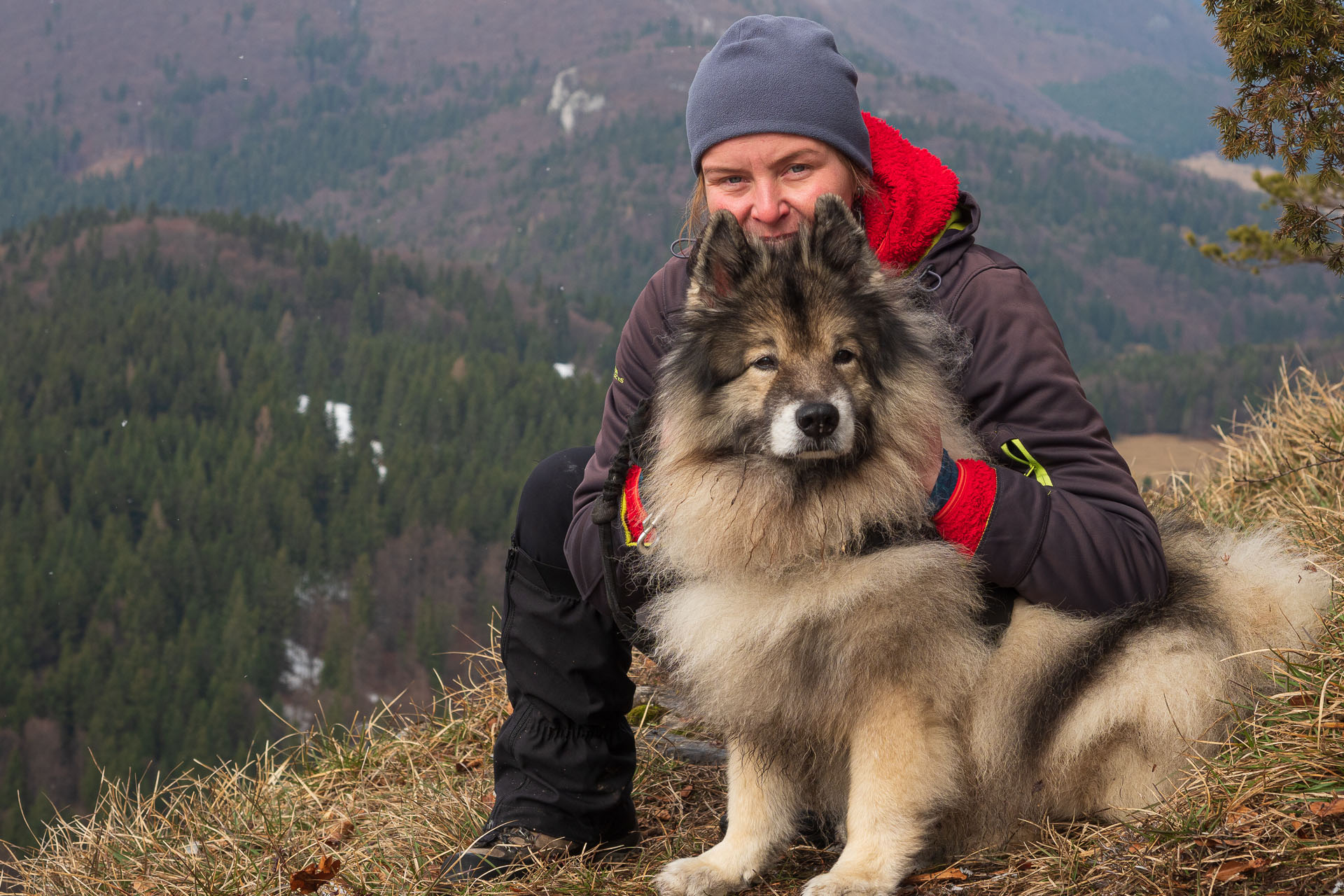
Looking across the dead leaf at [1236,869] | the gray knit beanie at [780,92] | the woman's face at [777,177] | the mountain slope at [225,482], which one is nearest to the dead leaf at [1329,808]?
the dead leaf at [1236,869]

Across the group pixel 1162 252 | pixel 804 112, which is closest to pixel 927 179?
pixel 804 112

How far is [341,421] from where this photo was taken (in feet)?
294

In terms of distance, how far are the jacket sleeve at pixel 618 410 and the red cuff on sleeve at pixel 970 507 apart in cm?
86

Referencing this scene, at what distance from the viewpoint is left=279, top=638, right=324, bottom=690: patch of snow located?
209 feet

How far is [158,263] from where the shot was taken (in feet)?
338

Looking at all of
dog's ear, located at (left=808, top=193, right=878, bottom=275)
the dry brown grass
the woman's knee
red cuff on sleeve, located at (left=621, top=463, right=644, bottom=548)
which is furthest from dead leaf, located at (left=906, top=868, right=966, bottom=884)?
dog's ear, located at (left=808, top=193, right=878, bottom=275)

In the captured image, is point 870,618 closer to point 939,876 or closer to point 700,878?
point 939,876

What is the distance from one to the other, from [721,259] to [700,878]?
1555 mm

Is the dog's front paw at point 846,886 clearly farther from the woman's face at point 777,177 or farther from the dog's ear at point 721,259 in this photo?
the woman's face at point 777,177

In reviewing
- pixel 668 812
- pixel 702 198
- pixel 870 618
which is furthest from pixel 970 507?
pixel 668 812

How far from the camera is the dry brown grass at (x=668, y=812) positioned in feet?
7.11

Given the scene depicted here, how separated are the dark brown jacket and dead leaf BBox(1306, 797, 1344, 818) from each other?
0.57 m

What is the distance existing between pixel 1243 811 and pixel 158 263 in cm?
11500

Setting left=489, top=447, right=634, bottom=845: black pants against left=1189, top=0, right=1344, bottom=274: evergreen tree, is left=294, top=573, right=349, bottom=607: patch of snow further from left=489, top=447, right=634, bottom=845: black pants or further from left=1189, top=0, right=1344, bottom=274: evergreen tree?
left=1189, top=0, right=1344, bottom=274: evergreen tree
